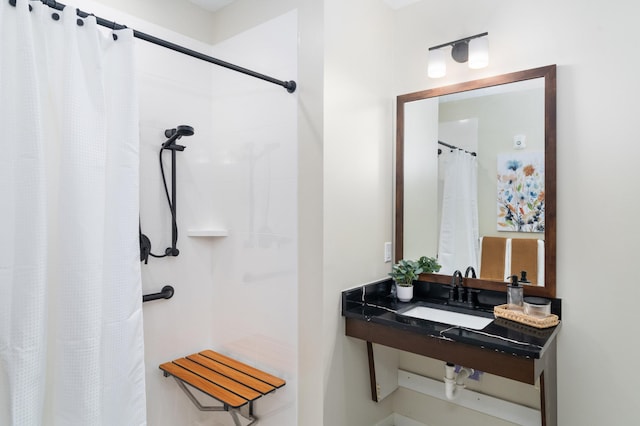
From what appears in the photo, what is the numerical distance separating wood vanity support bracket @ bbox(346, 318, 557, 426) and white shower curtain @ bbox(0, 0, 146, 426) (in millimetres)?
1016

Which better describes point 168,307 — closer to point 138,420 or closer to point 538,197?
point 138,420

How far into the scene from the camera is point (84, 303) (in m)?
1.27

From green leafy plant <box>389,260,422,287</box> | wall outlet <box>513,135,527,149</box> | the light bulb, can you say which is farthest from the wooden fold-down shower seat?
the light bulb

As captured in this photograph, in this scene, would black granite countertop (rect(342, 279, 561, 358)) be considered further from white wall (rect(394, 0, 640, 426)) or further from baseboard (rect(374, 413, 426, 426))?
baseboard (rect(374, 413, 426, 426))

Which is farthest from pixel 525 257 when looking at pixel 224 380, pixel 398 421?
pixel 224 380

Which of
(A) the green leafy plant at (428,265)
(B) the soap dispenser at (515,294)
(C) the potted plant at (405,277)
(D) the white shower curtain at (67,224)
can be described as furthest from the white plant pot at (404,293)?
(D) the white shower curtain at (67,224)

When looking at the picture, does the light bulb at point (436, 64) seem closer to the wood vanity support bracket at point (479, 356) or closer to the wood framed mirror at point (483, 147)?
the wood framed mirror at point (483, 147)

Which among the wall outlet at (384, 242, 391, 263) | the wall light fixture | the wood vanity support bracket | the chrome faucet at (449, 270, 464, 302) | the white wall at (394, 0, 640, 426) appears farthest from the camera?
the wall outlet at (384, 242, 391, 263)

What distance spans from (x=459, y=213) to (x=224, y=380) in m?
1.53

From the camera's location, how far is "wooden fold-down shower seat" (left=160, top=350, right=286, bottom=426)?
180cm

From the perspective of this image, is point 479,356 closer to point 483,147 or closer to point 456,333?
point 456,333

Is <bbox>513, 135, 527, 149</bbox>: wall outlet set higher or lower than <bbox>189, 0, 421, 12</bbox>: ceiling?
lower

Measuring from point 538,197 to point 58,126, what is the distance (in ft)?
6.66

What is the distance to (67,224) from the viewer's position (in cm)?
127
